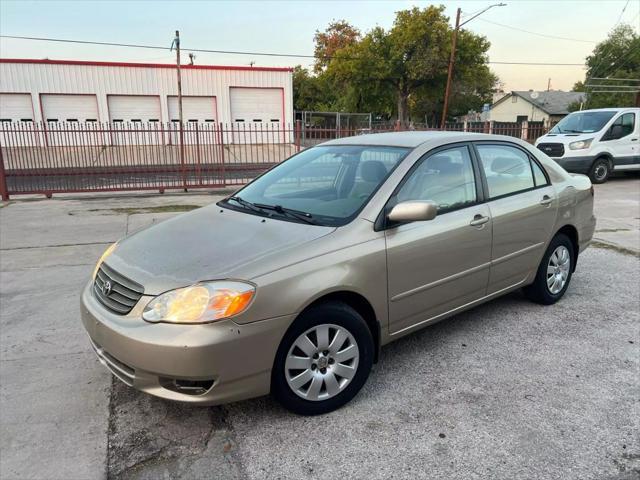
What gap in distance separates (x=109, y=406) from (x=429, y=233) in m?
2.28

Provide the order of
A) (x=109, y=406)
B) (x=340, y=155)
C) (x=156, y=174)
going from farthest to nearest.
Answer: (x=156, y=174) < (x=340, y=155) < (x=109, y=406)

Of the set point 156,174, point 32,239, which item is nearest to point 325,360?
point 32,239

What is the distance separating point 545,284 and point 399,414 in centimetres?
228

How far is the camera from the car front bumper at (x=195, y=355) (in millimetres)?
2346

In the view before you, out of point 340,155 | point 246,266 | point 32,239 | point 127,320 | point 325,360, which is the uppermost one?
point 340,155

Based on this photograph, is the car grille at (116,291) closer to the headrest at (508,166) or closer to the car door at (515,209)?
the car door at (515,209)

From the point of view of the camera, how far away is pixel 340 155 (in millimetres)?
3770

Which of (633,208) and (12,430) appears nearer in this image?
(12,430)

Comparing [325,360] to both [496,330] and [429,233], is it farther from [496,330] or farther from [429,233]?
[496,330]

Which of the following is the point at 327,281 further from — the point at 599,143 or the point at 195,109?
the point at 195,109

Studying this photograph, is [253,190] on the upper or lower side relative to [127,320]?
upper

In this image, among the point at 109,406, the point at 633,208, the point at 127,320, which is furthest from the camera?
the point at 633,208

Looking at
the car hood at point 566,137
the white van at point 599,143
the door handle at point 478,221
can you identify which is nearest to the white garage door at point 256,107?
the car hood at point 566,137

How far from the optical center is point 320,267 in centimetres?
266
